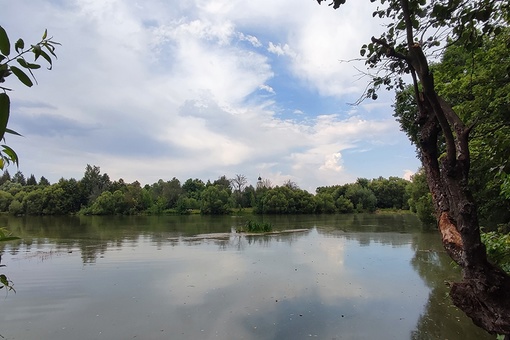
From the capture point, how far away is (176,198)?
8519 cm

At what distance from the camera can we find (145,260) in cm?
1734

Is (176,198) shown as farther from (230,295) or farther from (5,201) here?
(230,295)

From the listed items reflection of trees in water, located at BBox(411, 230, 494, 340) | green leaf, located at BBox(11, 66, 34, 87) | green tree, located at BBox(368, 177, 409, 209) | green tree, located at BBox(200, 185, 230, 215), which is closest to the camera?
green leaf, located at BBox(11, 66, 34, 87)

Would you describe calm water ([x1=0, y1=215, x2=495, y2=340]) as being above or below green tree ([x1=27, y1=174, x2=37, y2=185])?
below

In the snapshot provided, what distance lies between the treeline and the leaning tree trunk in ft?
236

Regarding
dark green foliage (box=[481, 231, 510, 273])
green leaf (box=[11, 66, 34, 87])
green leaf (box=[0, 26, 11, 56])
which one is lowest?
dark green foliage (box=[481, 231, 510, 273])

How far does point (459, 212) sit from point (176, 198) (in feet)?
281

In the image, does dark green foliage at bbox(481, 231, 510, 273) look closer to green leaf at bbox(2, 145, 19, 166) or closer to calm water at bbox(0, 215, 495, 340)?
green leaf at bbox(2, 145, 19, 166)

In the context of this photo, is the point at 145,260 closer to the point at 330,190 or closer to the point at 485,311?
the point at 485,311

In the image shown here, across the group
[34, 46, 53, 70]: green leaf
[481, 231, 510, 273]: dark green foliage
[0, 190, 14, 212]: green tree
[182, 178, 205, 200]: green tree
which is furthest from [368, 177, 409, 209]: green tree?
[34, 46, 53, 70]: green leaf

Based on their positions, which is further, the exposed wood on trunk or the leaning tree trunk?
the exposed wood on trunk

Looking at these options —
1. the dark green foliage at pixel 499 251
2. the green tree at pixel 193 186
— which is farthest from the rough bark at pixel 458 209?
the green tree at pixel 193 186

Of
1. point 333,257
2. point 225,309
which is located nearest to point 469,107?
point 225,309

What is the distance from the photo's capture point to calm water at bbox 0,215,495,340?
818cm
